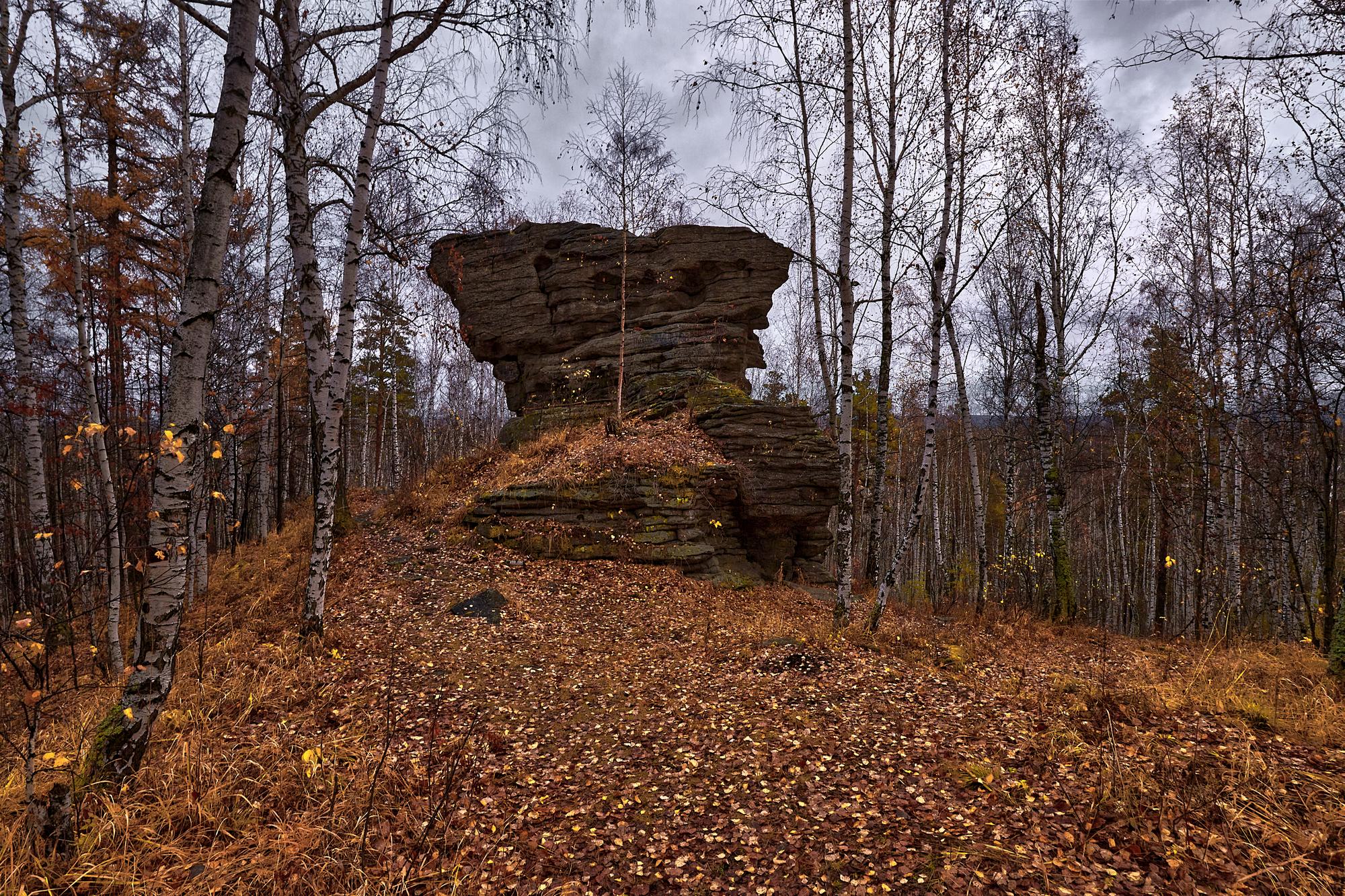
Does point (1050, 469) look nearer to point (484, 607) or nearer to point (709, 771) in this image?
point (709, 771)

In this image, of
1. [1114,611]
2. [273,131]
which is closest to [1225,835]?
[273,131]

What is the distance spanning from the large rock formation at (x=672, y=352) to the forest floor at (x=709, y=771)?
5670mm

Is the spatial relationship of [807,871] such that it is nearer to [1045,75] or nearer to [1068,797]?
[1068,797]

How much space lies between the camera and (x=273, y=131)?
11898mm

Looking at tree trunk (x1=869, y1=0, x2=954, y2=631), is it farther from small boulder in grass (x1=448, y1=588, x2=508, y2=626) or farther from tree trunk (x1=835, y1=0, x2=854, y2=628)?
small boulder in grass (x1=448, y1=588, x2=508, y2=626)

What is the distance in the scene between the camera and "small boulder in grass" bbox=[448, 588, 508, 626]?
8109mm

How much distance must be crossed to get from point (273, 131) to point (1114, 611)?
117ft

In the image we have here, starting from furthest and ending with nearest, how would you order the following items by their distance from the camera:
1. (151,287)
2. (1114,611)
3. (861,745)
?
(1114,611) → (151,287) → (861,745)

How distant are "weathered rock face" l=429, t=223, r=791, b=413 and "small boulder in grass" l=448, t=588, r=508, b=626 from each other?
9.75 meters

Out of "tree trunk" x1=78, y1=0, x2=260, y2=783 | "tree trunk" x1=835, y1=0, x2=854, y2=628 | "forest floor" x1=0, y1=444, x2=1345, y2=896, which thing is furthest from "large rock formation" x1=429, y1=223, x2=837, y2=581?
"tree trunk" x1=78, y1=0, x2=260, y2=783

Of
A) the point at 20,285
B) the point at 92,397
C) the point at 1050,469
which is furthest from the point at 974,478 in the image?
the point at 20,285

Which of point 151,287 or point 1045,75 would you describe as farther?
point 1045,75

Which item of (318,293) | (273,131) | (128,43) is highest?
(273,131)

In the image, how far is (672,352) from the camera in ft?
56.3
